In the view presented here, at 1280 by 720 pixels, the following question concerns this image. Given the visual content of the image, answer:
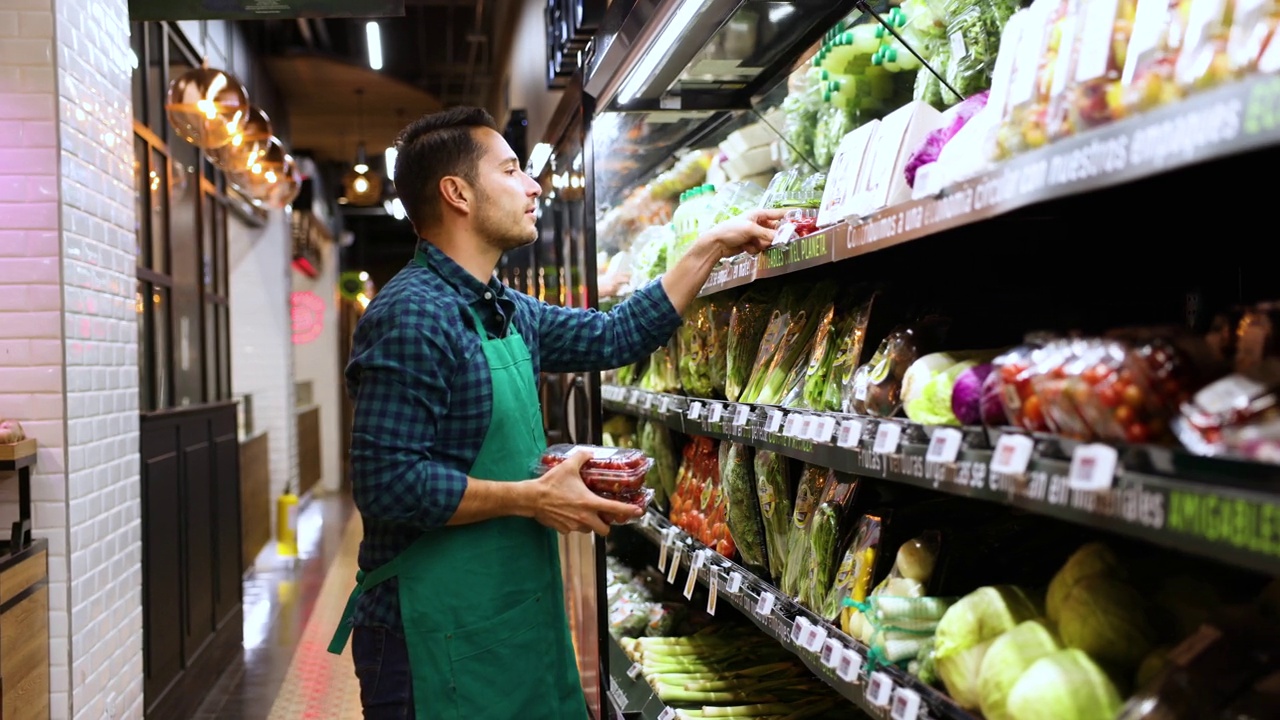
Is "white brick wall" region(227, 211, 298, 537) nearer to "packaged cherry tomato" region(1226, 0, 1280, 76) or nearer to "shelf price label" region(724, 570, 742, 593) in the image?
"shelf price label" region(724, 570, 742, 593)

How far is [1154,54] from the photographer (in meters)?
1.17

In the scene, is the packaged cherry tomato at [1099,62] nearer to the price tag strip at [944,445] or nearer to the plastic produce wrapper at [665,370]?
the price tag strip at [944,445]

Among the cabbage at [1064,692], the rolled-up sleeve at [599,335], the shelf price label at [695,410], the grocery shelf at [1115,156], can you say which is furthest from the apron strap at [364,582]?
the cabbage at [1064,692]

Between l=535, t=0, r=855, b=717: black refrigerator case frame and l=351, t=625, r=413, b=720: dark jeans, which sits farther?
l=535, t=0, r=855, b=717: black refrigerator case frame

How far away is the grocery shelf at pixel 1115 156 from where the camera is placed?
0.88 metres

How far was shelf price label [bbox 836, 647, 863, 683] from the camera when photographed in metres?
1.71

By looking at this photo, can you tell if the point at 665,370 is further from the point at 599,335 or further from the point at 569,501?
the point at 569,501

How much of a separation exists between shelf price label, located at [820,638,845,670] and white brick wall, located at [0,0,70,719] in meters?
2.80

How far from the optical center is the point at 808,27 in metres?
2.80

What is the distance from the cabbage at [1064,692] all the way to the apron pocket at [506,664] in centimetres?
125

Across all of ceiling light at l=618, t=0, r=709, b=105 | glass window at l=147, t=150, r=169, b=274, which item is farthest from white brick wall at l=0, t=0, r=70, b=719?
glass window at l=147, t=150, r=169, b=274

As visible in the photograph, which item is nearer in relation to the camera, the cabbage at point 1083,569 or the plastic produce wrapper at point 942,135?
the cabbage at point 1083,569

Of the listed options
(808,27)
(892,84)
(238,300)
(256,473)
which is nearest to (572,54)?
(808,27)

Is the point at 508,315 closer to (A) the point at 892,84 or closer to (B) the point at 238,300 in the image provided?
(A) the point at 892,84
